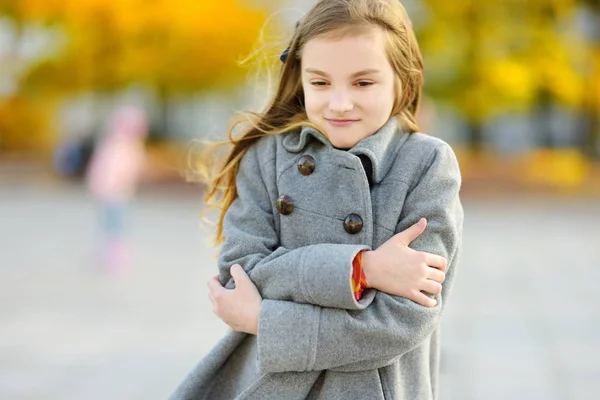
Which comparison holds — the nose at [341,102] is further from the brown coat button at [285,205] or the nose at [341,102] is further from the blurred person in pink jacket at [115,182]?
the blurred person in pink jacket at [115,182]

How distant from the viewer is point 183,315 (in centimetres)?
605

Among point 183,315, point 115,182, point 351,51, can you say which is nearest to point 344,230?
point 351,51

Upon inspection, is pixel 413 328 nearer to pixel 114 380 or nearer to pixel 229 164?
pixel 229 164

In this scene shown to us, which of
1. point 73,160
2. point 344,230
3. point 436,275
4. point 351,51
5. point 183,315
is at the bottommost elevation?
point 73,160

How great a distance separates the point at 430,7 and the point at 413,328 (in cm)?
1444

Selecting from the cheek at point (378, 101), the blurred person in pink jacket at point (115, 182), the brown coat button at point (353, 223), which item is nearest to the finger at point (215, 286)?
the brown coat button at point (353, 223)

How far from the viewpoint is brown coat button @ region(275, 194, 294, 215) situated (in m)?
1.99

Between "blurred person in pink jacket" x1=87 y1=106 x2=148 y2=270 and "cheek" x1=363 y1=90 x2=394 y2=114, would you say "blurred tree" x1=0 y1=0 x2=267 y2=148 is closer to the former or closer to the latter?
"blurred person in pink jacket" x1=87 y1=106 x2=148 y2=270

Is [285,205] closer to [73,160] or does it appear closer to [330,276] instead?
[330,276]

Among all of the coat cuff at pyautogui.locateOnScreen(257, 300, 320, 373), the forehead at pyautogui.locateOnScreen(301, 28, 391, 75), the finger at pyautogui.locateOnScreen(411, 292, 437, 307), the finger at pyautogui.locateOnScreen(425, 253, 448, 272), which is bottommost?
the coat cuff at pyautogui.locateOnScreen(257, 300, 320, 373)

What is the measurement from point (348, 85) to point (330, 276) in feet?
1.49

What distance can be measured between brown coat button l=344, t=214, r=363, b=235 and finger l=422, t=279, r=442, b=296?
0.65ft

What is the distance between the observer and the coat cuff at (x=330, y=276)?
5.98 ft

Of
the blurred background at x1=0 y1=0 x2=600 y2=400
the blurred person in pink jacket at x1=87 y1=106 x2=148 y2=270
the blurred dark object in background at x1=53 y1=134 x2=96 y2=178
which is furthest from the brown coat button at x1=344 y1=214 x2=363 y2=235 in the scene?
the blurred dark object in background at x1=53 y1=134 x2=96 y2=178
